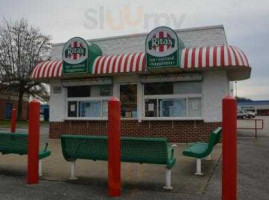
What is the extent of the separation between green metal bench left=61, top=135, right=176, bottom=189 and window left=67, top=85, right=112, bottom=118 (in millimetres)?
8077

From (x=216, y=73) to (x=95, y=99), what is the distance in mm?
5391

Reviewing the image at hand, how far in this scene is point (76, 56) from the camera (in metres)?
14.3

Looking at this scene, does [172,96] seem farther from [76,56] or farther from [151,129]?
[76,56]

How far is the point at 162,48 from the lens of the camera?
42.2ft

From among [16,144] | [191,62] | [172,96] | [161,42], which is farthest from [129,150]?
[172,96]

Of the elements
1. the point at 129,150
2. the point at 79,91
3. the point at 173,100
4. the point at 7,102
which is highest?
the point at 7,102

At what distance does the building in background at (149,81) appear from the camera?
12.8m

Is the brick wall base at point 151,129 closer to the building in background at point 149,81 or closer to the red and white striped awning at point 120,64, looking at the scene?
the building in background at point 149,81

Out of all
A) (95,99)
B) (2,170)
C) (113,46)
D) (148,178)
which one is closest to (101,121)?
(95,99)

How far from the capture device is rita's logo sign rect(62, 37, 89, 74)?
14211 millimetres

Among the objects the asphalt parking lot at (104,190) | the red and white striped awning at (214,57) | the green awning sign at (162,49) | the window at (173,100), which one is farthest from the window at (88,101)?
the asphalt parking lot at (104,190)

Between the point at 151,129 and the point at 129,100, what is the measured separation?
1.62 metres

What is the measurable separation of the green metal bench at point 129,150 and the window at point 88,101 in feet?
26.5

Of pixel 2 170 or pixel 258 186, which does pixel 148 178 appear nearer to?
pixel 258 186
